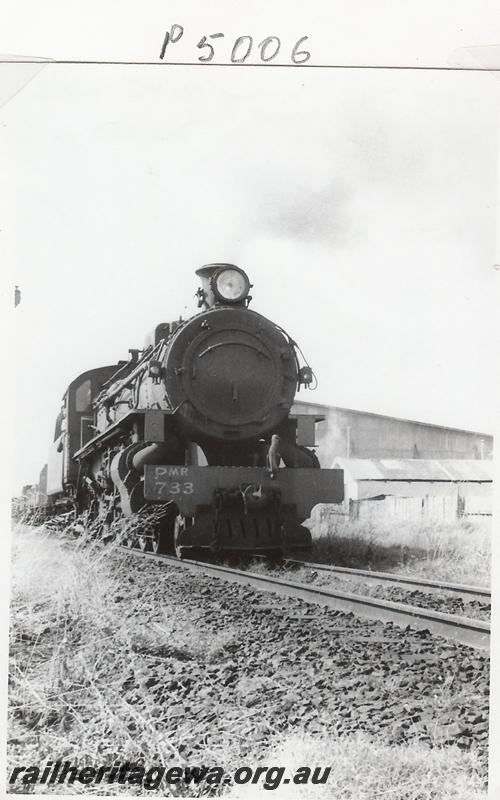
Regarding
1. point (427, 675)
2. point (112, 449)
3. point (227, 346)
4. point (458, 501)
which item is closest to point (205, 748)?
point (427, 675)

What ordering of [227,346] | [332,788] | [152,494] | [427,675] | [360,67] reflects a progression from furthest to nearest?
1. [227,346]
2. [152,494]
3. [360,67]
4. [427,675]
5. [332,788]

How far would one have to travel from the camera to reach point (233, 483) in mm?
8781

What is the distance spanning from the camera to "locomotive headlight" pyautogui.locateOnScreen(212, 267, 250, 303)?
925cm

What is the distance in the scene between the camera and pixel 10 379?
4.45m

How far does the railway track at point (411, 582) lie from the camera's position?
674 cm

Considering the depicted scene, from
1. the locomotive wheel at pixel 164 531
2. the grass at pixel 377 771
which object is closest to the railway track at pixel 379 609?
the grass at pixel 377 771

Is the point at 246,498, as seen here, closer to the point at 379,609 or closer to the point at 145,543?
the point at 145,543

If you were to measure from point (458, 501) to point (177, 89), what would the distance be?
10.7 meters

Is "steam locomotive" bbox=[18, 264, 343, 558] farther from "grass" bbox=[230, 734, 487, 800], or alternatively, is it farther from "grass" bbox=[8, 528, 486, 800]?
"grass" bbox=[230, 734, 487, 800]

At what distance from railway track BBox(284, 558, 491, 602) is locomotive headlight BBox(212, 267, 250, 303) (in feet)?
10.2

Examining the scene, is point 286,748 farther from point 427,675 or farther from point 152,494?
point 152,494

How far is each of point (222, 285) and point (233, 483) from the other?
234 cm

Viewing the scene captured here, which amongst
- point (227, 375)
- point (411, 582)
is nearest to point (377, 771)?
point (411, 582)

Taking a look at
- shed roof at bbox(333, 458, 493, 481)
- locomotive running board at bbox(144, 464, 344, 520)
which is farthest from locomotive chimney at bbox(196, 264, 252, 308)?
shed roof at bbox(333, 458, 493, 481)
